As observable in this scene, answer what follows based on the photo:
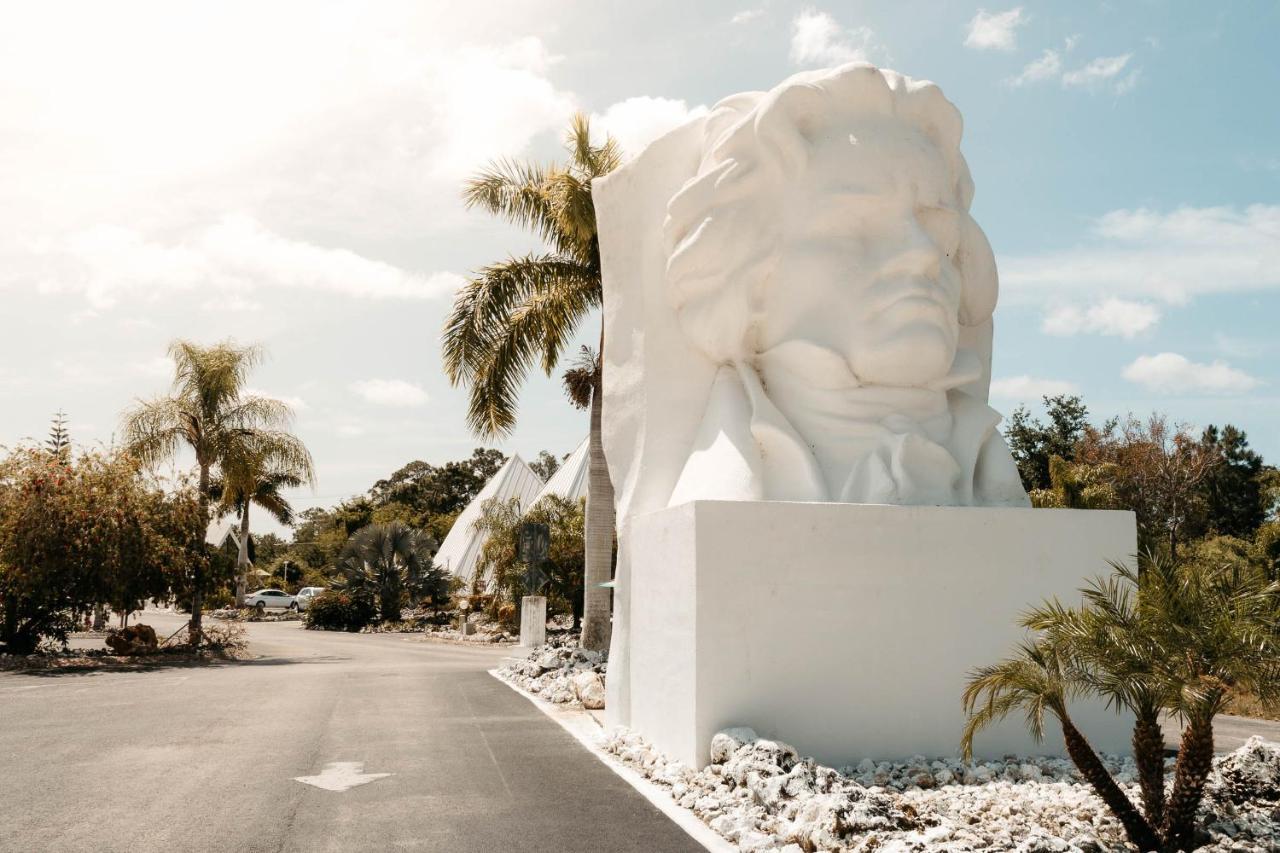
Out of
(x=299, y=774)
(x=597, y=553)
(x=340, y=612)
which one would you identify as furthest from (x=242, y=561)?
(x=299, y=774)

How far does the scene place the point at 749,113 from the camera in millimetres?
8445

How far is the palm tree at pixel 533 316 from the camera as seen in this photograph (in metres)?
14.4

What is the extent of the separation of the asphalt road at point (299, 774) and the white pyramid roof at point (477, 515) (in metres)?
23.9

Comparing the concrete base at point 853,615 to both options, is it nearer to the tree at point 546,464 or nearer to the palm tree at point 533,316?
the palm tree at point 533,316

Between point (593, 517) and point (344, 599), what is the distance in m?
20.2

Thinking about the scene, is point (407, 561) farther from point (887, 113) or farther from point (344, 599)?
point (887, 113)

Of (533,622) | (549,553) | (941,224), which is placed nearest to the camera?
(941,224)

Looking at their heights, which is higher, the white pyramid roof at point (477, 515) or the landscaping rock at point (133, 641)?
the white pyramid roof at point (477, 515)

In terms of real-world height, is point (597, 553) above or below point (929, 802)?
above

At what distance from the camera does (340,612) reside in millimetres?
32125

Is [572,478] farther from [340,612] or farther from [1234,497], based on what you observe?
[1234,497]

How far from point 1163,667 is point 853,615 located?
8.46 feet

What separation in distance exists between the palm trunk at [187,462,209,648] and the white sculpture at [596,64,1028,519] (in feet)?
45.1

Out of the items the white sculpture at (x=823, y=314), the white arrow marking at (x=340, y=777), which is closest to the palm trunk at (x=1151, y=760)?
the white sculpture at (x=823, y=314)
